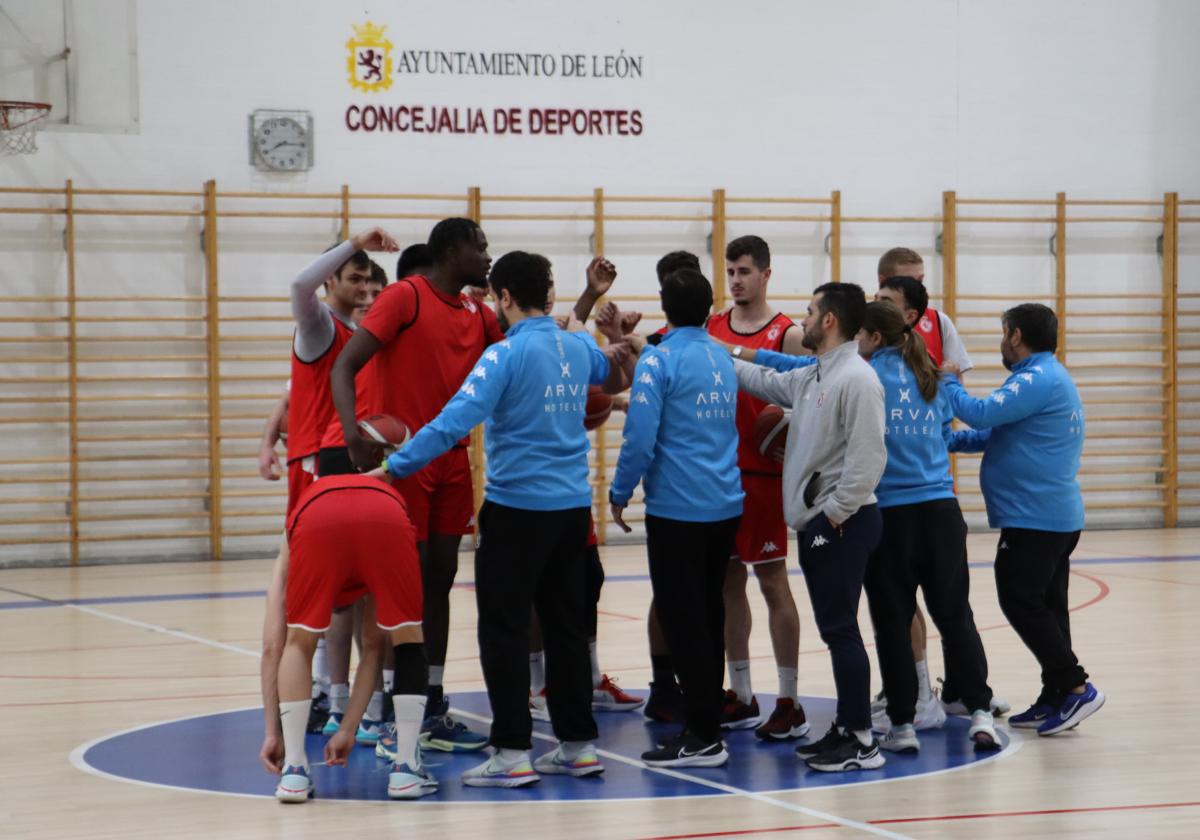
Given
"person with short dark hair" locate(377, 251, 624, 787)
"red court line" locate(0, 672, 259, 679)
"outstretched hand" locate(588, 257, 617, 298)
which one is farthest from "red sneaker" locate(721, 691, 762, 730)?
"red court line" locate(0, 672, 259, 679)

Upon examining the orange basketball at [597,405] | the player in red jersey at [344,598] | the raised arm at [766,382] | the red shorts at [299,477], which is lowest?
the player in red jersey at [344,598]

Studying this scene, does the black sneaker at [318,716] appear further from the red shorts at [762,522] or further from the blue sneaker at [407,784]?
the red shorts at [762,522]

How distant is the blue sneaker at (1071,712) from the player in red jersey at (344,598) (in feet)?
7.20

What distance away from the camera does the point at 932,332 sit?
20.7 ft

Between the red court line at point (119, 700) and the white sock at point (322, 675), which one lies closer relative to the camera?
the white sock at point (322, 675)

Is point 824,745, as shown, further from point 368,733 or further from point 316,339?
point 316,339

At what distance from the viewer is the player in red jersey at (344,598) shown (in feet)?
15.3

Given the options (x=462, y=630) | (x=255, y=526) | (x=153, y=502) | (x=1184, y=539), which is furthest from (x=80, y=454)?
(x=1184, y=539)

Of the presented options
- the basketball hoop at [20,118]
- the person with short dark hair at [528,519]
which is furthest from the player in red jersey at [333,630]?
the basketball hoop at [20,118]

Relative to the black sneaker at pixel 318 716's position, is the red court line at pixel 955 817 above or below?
above

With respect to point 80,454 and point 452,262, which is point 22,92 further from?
point 452,262

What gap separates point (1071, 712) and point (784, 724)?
994 mm

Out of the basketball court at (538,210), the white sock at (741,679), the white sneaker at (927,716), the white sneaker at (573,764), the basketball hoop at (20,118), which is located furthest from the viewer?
the basketball court at (538,210)

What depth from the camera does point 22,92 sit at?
35.8 feet
